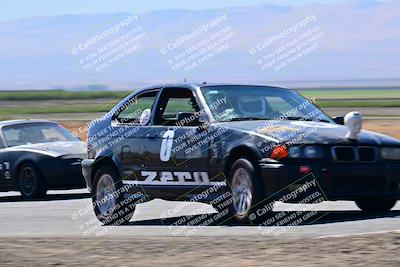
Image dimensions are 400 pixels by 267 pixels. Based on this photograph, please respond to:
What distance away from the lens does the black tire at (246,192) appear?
1187cm

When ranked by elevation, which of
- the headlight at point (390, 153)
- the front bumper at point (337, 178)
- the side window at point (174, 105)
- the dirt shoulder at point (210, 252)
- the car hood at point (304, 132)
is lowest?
the dirt shoulder at point (210, 252)

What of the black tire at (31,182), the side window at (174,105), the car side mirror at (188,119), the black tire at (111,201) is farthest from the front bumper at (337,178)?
the black tire at (31,182)

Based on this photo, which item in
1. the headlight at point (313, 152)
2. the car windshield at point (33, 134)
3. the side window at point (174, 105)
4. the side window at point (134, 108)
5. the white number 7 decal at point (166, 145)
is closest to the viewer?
the headlight at point (313, 152)

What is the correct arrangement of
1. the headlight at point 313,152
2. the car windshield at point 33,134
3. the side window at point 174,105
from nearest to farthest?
the headlight at point 313,152, the side window at point 174,105, the car windshield at point 33,134

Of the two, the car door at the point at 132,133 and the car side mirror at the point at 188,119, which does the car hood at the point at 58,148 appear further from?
the car side mirror at the point at 188,119

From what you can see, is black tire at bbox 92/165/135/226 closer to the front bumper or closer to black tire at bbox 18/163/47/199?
the front bumper

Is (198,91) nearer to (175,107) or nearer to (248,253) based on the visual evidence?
(175,107)

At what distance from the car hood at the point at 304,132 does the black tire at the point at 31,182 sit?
20.3 feet

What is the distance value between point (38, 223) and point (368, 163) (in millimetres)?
4099

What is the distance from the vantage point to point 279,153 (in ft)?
38.9

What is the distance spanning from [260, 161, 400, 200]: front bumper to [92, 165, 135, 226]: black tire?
2.39 m

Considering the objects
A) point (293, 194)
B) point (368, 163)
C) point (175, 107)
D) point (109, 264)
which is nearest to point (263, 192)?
point (293, 194)

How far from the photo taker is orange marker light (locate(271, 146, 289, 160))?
11.9 meters

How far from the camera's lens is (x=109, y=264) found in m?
9.19
